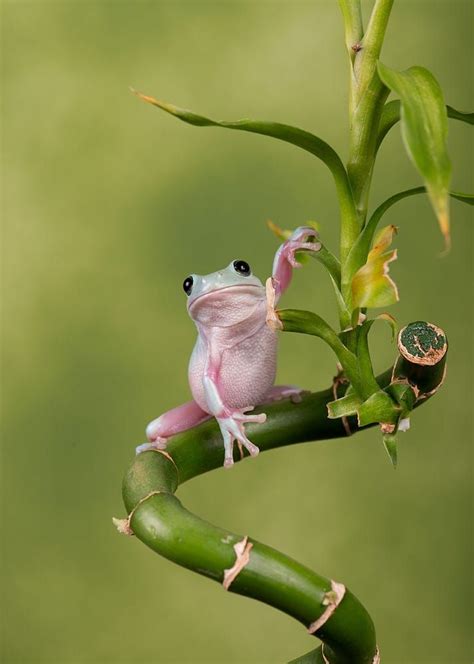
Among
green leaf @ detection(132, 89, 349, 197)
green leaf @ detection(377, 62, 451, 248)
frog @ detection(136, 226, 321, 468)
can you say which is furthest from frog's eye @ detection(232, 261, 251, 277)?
green leaf @ detection(377, 62, 451, 248)

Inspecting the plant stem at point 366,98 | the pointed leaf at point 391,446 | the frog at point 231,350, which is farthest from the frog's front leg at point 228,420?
the plant stem at point 366,98

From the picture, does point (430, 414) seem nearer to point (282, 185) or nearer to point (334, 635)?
point (282, 185)

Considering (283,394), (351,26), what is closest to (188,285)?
(283,394)

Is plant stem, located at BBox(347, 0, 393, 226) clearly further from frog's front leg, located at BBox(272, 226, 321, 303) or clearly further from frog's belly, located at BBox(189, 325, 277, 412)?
frog's belly, located at BBox(189, 325, 277, 412)

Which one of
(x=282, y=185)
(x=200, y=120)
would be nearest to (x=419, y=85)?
(x=200, y=120)

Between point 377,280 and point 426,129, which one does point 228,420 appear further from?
point 426,129

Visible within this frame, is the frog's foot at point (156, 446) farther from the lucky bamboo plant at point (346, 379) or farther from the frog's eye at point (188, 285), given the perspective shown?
the frog's eye at point (188, 285)
